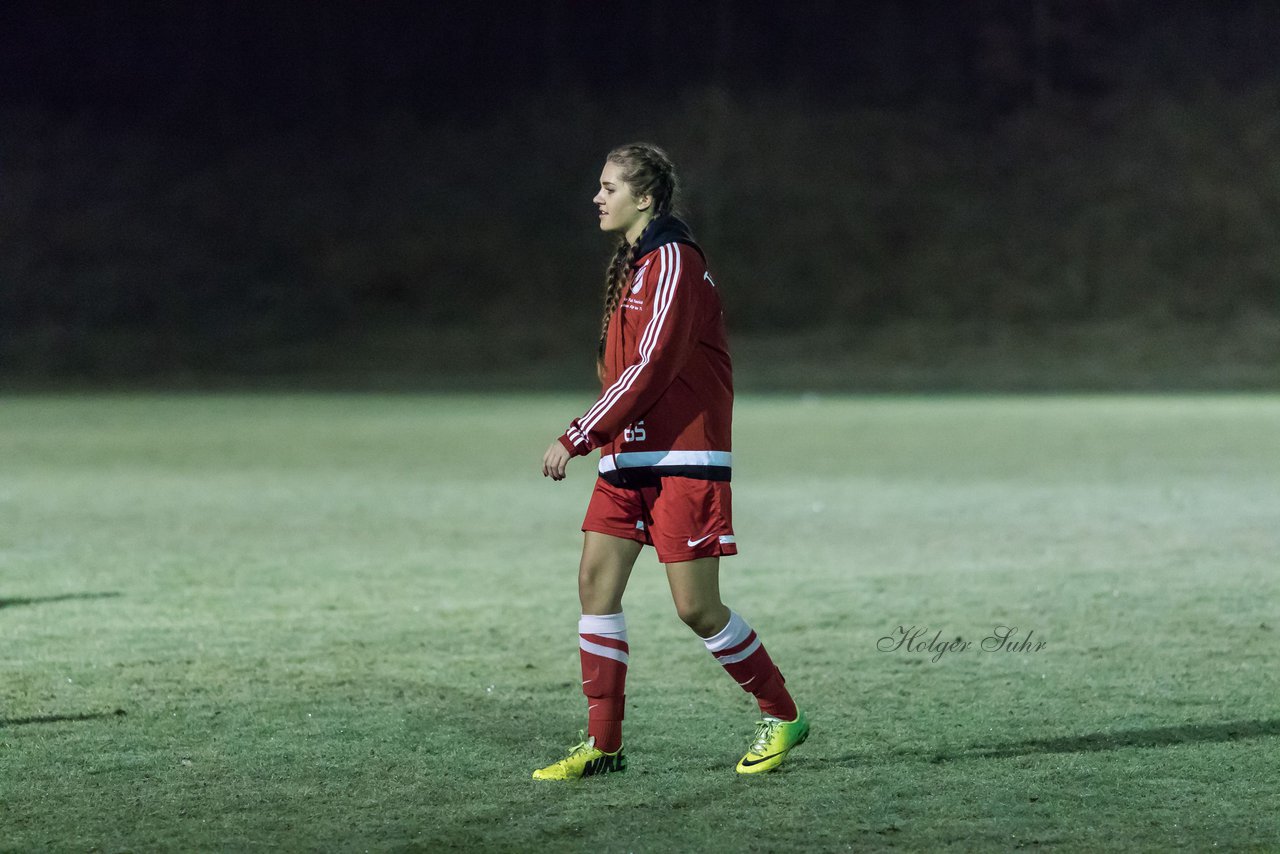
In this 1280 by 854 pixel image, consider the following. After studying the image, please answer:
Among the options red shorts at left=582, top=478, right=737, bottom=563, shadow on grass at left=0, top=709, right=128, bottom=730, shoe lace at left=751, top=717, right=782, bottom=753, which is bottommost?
shadow on grass at left=0, top=709, right=128, bottom=730

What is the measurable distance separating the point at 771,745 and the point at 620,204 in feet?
5.69

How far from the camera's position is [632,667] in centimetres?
727

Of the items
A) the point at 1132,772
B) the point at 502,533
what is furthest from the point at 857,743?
the point at 502,533

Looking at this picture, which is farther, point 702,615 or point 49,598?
point 49,598

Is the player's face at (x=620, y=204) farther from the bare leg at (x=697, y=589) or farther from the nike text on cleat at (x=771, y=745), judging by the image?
the nike text on cleat at (x=771, y=745)

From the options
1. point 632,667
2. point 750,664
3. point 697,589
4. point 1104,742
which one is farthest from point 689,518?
point 632,667

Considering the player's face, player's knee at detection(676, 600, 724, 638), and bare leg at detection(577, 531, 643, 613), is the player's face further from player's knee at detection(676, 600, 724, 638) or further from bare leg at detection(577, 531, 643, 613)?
player's knee at detection(676, 600, 724, 638)

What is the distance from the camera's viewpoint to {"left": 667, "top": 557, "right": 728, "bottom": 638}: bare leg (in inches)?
200

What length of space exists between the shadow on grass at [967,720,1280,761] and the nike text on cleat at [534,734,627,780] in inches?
42.4

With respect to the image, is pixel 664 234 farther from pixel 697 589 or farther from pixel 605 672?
pixel 605 672

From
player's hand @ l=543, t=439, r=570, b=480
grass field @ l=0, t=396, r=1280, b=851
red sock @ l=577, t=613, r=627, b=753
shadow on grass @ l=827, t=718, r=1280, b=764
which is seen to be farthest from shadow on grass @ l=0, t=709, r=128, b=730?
shadow on grass @ l=827, t=718, r=1280, b=764

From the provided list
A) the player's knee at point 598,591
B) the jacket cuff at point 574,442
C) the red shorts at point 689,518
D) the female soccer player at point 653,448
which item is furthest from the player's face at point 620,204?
the player's knee at point 598,591

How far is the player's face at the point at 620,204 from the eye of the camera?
16.9ft

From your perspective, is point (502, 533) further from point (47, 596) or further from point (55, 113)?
point (55, 113)
